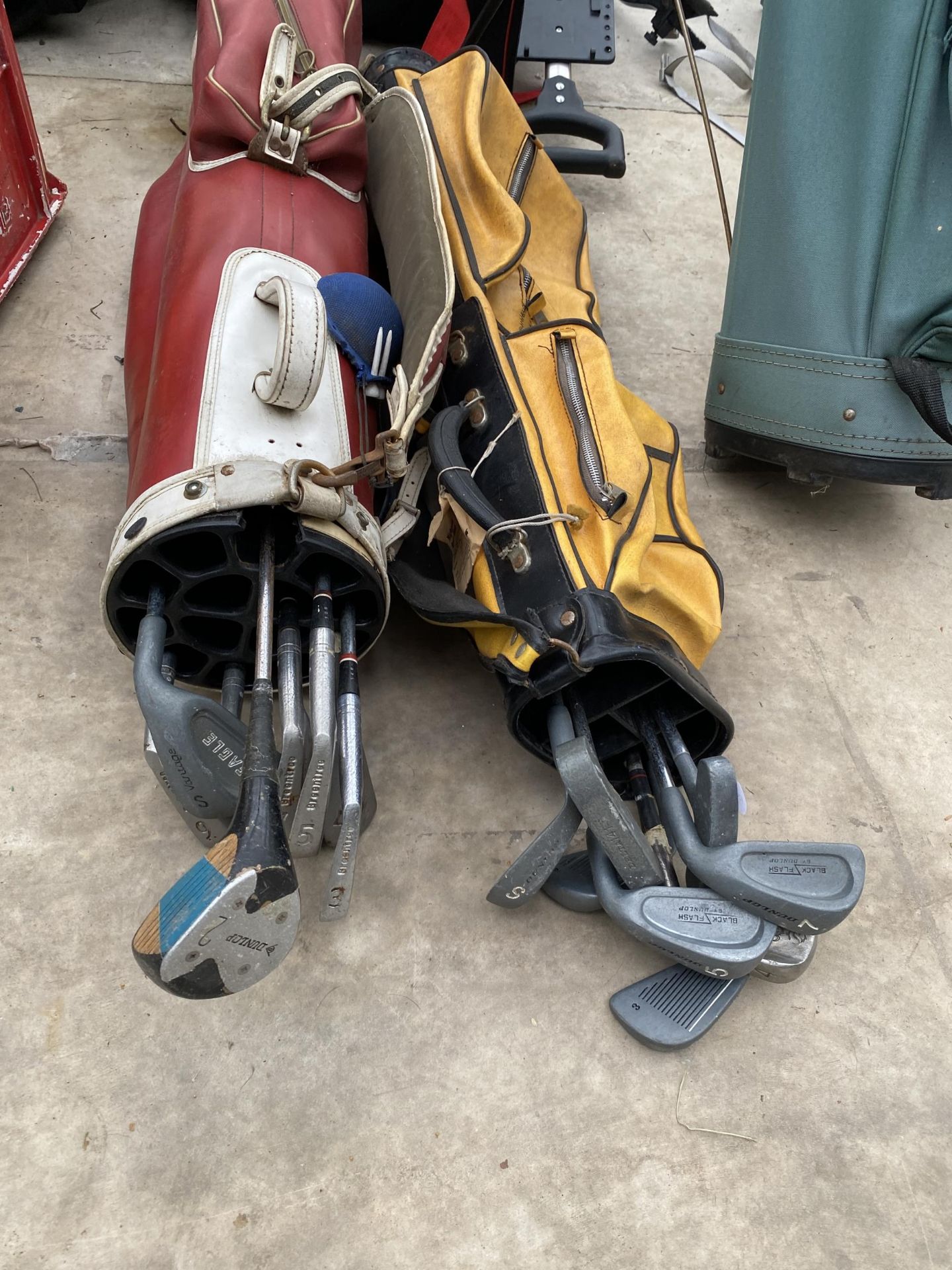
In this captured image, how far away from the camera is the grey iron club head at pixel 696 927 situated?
1.17 meters

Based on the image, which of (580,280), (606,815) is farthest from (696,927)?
(580,280)

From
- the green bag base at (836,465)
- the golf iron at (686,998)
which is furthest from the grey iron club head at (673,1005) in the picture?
the green bag base at (836,465)

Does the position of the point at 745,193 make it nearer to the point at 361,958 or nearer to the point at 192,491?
the point at 192,491

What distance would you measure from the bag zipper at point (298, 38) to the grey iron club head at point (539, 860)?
3.96ft

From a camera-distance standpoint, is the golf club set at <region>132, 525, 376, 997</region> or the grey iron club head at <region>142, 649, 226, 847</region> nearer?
the golf club set at <region>132, 525, 376, 997</region>

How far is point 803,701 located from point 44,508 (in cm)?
127

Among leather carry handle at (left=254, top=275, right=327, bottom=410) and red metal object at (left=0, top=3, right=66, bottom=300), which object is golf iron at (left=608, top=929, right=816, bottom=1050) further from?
red metal object at (left=0, top=3, right=66, bottom=300)

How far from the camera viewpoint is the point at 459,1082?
3.79 feet

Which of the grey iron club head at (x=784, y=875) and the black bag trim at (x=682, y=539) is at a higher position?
the black bag trim at (x=682, y=539)

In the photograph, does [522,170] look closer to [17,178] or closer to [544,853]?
[17,178]

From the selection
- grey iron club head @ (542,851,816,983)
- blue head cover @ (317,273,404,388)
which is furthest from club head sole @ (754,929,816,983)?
blue head cover @ (317,273,404,388)

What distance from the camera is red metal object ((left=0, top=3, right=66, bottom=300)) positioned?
76.6 inches

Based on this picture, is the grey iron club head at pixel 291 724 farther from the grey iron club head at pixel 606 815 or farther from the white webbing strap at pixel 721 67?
the white webbing strap at pixel 721 67

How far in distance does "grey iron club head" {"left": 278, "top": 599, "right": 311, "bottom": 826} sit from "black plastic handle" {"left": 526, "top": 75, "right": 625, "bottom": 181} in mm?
1633
